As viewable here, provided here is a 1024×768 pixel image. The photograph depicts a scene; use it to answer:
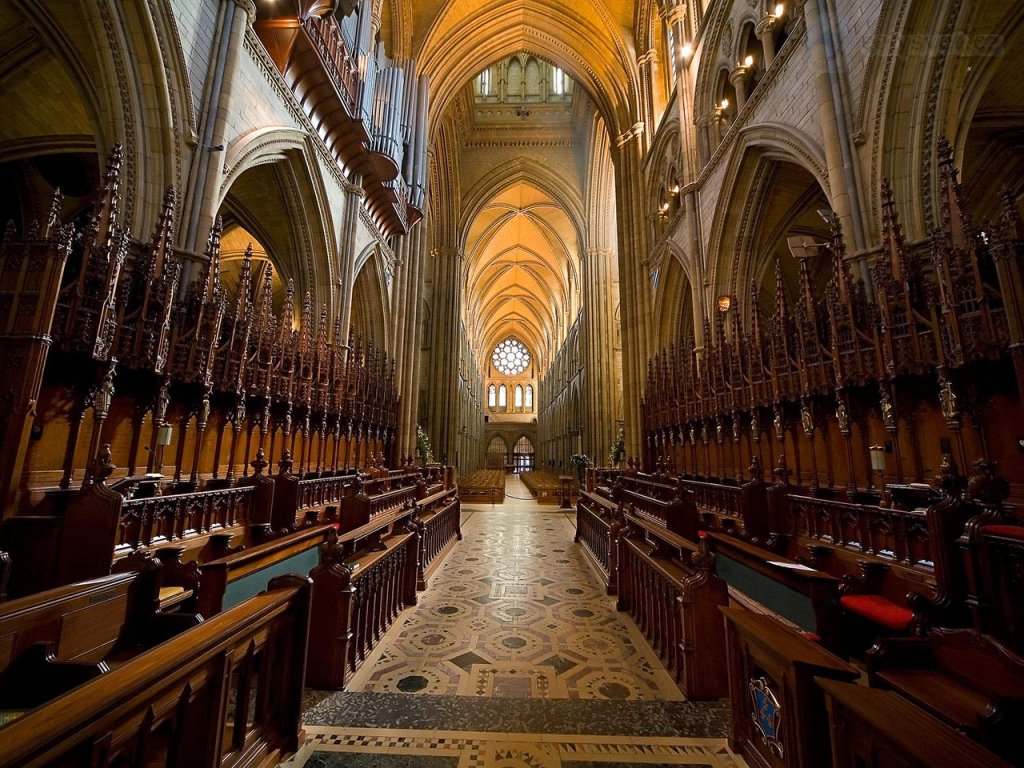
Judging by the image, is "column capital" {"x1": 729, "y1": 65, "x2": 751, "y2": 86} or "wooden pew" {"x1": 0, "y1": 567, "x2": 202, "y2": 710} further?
"column capital" {"x1": 729, "y1": 65, "x2": 751, "y2": 86}

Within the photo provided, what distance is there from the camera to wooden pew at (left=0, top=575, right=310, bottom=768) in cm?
88

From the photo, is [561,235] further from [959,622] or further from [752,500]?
[959,622]

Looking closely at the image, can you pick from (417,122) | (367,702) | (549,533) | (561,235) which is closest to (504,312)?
(561,235)

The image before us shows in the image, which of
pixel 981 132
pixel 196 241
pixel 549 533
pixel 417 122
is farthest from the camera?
pixel 417 122

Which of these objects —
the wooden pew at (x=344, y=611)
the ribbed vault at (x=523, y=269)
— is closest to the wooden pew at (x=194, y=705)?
the wooden pew at (x=344, y=611)

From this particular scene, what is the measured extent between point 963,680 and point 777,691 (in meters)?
0.57

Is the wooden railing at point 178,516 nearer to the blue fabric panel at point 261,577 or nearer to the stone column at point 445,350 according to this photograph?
the blue fabric panel at point 261,577

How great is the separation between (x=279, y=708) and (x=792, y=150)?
802cm

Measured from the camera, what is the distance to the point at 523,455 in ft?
138

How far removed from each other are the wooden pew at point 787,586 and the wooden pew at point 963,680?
670 mm

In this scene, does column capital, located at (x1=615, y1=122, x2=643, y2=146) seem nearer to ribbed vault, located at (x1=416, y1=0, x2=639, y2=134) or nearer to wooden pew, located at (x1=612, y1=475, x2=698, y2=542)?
ribbed vault, located at (x1=416, y1=0, x2=639, y2=134)

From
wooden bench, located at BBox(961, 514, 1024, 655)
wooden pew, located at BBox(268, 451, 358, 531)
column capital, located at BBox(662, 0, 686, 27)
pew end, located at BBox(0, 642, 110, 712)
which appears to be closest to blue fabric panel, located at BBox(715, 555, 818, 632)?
wooden bench, located at BBox(961, 514, 1024, 655)

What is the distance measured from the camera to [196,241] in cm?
477

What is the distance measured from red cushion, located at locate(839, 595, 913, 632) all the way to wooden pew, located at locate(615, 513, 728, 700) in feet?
2.68
